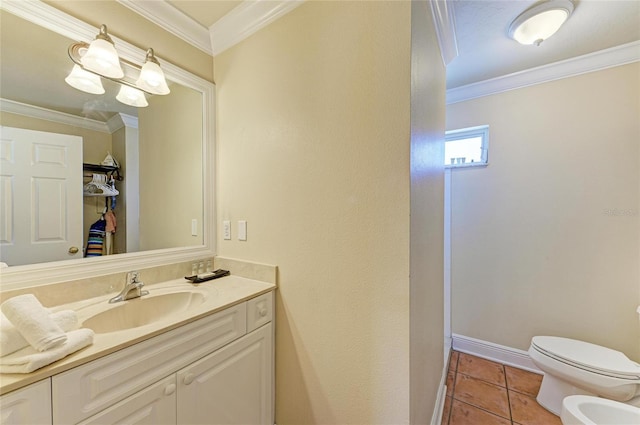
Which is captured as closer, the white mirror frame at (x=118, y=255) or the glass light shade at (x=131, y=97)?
the white mirror frame at (x=118, y=255)

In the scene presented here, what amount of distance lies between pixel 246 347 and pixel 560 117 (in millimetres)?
2635

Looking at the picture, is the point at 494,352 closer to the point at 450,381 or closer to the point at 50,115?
the point at 450,381

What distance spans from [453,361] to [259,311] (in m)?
1.81

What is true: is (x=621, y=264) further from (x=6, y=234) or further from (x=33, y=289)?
(x=6, y=234)

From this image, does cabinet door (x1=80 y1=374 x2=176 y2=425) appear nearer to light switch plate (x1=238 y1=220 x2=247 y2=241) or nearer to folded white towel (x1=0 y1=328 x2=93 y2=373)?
folded white towel (x1=0 y1=328 x2=93 y2=373)

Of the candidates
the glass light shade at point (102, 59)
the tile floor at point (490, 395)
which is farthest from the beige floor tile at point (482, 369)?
the glass light shade at point (102, 59)

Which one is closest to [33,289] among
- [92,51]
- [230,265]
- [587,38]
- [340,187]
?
[230,265]

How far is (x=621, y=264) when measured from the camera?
162 cm

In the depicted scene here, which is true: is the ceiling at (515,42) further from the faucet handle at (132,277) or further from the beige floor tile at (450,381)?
the beige floor tile at (450,381)

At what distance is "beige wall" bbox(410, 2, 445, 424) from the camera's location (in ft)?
3.20

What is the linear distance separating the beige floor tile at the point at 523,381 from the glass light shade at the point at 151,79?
9.85 ft

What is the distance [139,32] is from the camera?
4.20 feet

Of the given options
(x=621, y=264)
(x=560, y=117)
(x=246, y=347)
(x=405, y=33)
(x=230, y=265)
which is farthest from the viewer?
(x=560, y=117)

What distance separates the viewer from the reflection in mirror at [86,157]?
99cm
